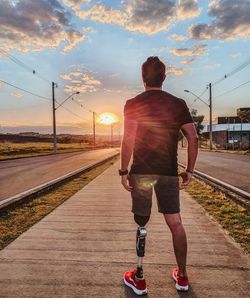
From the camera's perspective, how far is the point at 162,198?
11.0 feet

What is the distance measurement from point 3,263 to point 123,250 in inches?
56.5

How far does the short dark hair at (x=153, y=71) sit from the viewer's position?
11.0 feet

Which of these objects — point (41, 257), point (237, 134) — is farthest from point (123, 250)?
point (237, 134)

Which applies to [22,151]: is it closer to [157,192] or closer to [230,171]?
[230,171]

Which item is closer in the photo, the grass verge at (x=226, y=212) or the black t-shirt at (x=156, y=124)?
the black t-shirt at (x=156, y=124)

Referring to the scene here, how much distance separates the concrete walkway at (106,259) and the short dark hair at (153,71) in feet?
6.36

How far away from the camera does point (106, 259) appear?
414 centimetres

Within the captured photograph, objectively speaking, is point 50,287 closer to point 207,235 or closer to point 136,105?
point 136,105

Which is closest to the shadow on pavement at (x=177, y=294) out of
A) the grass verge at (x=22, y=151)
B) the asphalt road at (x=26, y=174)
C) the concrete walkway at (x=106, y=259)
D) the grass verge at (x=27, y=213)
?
the concrete walkway at (x=106, y=259)

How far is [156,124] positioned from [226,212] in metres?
4.28

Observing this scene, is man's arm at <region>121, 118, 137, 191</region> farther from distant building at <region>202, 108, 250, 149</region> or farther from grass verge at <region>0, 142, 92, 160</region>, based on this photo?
distant building at <region>202, 108, 250, 149</region>

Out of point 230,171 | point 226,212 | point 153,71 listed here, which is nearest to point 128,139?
point 153,71

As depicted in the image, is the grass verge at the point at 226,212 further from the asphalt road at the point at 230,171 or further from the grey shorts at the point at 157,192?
the grey shorts at the point at 157,192

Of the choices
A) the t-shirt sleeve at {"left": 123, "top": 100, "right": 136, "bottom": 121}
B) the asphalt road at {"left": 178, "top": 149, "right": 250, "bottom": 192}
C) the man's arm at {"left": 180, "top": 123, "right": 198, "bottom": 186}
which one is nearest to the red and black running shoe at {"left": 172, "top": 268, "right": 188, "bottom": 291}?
the man's arm at {"left": 180, "top": 123, "right": 198, "bottom": 186}
